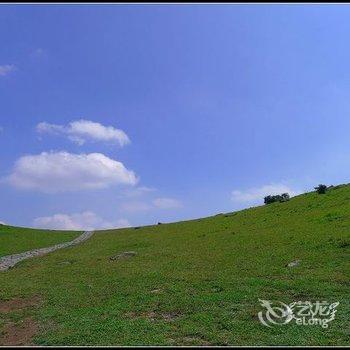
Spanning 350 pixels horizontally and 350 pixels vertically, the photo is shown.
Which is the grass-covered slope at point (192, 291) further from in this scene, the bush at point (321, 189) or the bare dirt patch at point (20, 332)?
the bush at point (321, 189)

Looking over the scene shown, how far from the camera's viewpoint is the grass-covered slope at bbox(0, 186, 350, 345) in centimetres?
1431

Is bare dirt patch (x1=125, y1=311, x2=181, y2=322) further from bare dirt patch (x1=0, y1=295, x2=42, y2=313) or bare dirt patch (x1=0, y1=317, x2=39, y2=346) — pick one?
bare dirt patch (x1=0, y1=295, x2=42, y2=313)

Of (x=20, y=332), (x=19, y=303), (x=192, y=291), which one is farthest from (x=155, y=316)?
(x=19, y=303)

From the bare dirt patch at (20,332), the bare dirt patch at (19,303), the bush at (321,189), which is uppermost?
the bush at (321,189)

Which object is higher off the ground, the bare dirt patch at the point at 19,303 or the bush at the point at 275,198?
the bush at the point at 275,198

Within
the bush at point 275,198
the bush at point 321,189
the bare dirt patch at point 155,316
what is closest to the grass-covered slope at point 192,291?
the bare dirt patch at point 155,316

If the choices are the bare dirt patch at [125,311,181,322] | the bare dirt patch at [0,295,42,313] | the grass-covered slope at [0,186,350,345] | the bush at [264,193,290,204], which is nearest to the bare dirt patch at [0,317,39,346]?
the grass-covered slope at [0,186,350,345]

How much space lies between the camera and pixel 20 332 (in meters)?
16.2

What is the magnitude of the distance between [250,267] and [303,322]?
10.7 m

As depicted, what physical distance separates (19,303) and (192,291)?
851 centimetres

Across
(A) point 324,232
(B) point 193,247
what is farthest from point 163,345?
(B) point 193,247

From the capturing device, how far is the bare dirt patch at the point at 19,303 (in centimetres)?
2036

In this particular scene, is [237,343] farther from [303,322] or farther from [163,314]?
[163,314]

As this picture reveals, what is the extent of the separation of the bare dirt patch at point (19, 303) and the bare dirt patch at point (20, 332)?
256 centimetres
